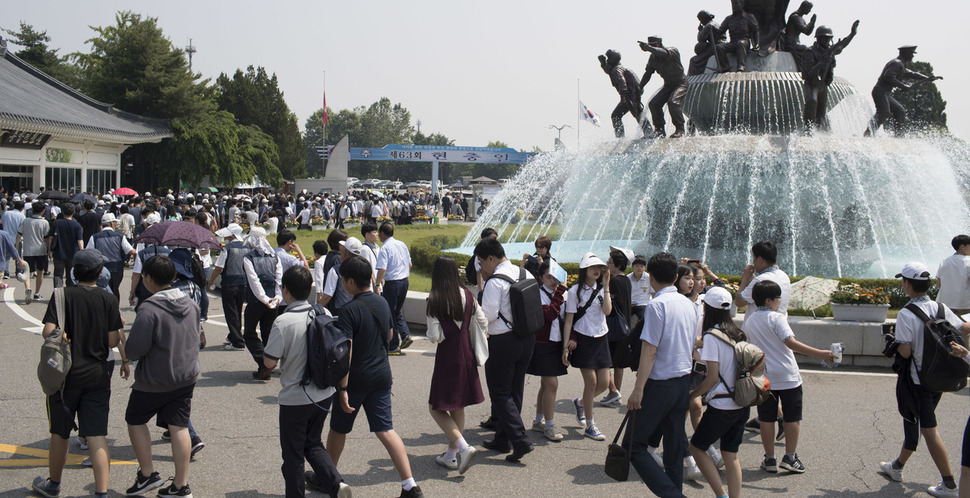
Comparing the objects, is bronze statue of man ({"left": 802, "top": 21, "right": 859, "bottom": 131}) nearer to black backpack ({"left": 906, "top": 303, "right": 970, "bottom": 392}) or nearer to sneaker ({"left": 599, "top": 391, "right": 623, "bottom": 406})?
sneaker ({"left": 599, "top": 391, "right": 623, "bottom": 406})

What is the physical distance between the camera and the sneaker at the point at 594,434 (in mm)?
6055

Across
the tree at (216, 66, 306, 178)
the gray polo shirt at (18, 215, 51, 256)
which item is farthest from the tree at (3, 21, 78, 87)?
the gray polo shirt at (18, 215, 51, 256)

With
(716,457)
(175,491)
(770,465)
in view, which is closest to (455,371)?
(175,491)

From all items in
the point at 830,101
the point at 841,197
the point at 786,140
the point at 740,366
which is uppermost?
the point at 830,101

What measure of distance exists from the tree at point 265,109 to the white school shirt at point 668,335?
166 feet

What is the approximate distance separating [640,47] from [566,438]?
35.1ft

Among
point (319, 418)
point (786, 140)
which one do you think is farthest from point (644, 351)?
point (786, 140)

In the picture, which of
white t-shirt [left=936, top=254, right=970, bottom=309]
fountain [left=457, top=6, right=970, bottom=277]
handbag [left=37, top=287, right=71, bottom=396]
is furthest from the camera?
fountain [left=457, top=6, right=970, bottom=277]

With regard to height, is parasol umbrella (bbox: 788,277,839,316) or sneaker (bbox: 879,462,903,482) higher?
parasol umbrella (bbox: 788,277,839,316)

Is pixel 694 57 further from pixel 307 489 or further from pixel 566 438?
pixel 307 489

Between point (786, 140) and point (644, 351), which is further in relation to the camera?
point (786, 140)

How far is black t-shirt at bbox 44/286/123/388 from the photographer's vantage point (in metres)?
4.59

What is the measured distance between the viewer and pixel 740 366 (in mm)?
4535

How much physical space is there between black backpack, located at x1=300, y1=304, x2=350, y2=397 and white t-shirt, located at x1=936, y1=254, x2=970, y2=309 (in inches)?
237
